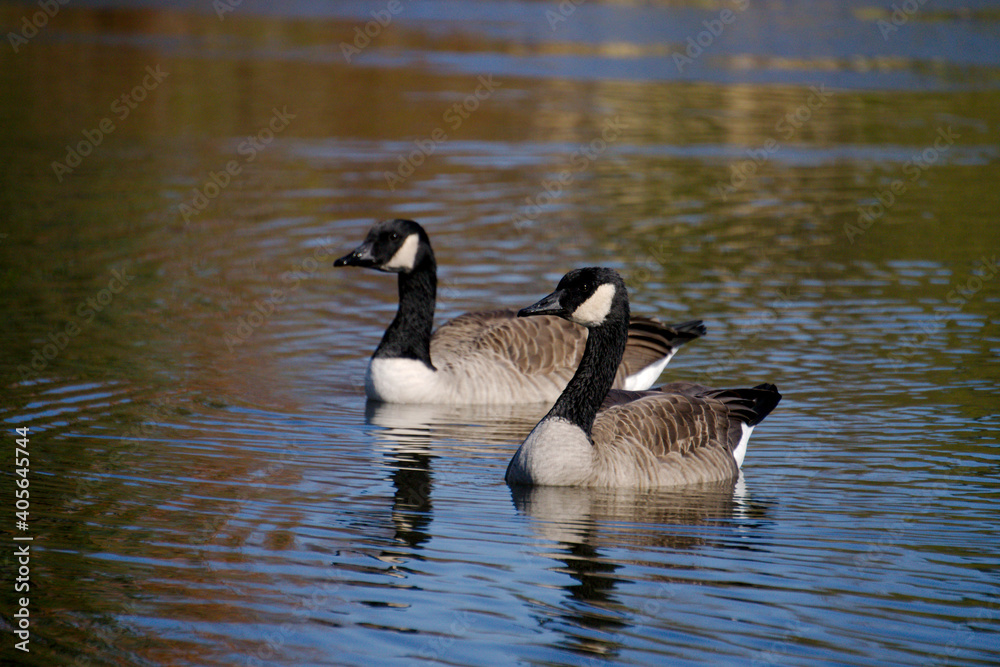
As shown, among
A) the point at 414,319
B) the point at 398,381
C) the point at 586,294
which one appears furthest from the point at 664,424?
the point at 414,319

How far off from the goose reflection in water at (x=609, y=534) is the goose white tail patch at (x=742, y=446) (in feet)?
0.53

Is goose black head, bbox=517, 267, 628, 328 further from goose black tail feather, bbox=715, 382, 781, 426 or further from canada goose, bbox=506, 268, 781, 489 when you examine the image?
goose black tail feather, bbox=715, 382, 781, 426

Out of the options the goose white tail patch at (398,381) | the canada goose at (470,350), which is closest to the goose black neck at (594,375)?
the canada goose at (470,350)

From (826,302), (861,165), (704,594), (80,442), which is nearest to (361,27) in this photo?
(861,165)

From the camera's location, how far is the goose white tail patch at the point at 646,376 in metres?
10.9

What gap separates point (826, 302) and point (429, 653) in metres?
→ 8.73

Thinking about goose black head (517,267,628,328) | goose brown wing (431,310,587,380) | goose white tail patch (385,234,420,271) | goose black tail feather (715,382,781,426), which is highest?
goose white tail patch (385,234,420,271)

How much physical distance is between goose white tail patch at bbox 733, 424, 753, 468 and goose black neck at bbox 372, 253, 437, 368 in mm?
3060

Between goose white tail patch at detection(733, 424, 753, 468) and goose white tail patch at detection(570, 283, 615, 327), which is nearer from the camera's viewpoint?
goose white tail patch at detection(570, 283, 615, 327)

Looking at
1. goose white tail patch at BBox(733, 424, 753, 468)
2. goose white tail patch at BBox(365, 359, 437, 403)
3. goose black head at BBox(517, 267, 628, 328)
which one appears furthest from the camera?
goose white tail patch at BBox(365, 359, 437, 403)

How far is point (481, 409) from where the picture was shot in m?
10.6

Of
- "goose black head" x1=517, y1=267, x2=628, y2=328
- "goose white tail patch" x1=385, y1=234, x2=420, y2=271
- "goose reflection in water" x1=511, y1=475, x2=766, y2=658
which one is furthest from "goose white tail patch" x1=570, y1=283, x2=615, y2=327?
"goose white tail patch" x1=385, y1=234, x2=420, y2=271

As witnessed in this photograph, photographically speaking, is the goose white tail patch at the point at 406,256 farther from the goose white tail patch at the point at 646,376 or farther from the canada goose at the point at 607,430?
the canada goose at the point at 607,430

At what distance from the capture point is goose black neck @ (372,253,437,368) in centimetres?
1066
